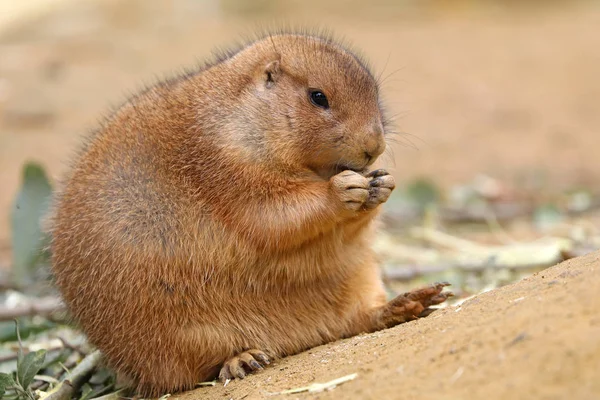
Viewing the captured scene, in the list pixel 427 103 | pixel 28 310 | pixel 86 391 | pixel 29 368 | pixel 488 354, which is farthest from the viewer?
pixel 427 103

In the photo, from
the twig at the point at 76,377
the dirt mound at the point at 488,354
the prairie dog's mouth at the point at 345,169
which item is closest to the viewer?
the dirt mound at the point at 488,354

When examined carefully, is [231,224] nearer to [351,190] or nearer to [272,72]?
[351,190]

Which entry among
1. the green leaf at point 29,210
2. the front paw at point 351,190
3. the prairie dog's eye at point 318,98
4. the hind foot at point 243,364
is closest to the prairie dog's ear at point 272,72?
the prairie dog's eye at point 318,98

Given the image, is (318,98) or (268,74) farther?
(268,74)

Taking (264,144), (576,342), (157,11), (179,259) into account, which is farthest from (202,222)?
(157,11)

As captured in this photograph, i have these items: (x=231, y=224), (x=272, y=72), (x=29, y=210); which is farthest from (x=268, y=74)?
(x=29, y=210)

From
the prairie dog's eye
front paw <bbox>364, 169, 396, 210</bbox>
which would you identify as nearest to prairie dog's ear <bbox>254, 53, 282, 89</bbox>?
the prairie dog's eye

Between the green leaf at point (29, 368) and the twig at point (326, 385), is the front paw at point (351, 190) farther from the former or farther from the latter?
the green leaf at point (29, 368)
